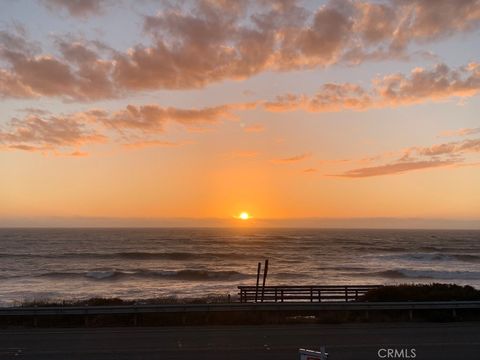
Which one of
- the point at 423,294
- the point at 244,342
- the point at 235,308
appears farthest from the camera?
the point at 423,294

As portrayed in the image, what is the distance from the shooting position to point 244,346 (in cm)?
1384

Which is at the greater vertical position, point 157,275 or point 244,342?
point 244,342

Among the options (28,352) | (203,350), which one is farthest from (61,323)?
(203,350)

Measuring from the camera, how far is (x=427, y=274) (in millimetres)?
59594

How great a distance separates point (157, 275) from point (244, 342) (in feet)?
151

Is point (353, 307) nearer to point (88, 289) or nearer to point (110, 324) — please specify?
point (110, 324)

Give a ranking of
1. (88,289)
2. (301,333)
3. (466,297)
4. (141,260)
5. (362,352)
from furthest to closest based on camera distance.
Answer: (141,260) < (88,289) < (466,297) < (301,333) < (362,352)

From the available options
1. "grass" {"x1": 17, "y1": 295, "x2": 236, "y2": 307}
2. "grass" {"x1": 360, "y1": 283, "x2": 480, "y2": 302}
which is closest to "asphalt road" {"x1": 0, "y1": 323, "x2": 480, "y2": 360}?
"grass" {"x1": 360, "y1": 283, "x2": 480, "y2": 302}

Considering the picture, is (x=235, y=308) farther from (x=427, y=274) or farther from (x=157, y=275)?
(x=427, y=274)

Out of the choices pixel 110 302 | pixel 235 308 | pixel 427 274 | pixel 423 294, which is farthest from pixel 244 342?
pixel 427 274

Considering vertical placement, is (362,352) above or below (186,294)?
above

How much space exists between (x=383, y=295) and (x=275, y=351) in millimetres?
12078

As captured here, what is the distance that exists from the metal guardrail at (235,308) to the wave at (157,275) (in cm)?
3586

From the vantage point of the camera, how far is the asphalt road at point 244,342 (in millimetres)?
12703
